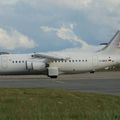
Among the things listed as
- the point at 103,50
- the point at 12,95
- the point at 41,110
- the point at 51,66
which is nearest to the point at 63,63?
the point at 51,66

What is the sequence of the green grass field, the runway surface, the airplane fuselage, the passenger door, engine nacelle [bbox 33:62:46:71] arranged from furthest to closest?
the passenger door < the airplane fuselage < engine nacelle [bbox 33:62:46:71] < the runway surface < the green grass field

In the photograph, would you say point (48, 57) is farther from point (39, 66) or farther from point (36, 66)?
point (36, 66)

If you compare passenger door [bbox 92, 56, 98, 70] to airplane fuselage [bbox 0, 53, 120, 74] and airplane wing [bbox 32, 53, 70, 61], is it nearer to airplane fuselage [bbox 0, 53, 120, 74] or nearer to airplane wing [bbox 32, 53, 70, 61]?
airplane fuselage [bbox 0, 53, 120, 74]

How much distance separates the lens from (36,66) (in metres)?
54.6

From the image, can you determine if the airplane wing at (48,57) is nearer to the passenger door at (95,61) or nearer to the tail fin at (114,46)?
the passenger door at (95,61)

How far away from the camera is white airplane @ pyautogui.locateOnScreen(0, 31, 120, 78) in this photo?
55.3 m

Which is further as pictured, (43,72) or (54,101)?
(43,72)

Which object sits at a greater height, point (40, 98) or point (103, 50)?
point (103, 50)

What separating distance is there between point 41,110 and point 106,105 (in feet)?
9.89

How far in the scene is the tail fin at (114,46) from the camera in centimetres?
5781

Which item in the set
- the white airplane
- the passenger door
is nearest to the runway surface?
the white airplane

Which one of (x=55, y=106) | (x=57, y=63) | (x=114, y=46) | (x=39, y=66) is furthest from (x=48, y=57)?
(x=55, y=106)

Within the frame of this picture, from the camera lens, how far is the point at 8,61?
55750mm

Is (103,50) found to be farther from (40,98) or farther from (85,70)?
(40,98)
